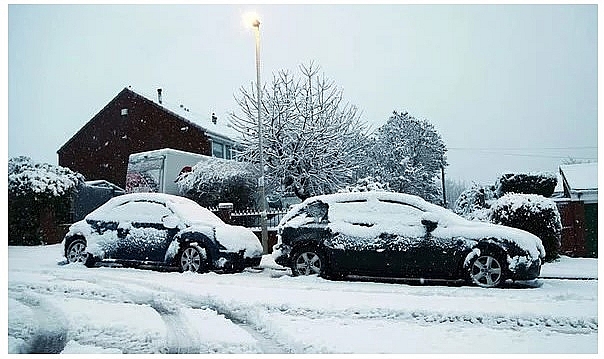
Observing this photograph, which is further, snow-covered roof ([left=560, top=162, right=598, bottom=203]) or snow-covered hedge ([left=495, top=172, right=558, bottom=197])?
snow-covered roof ([left=560, top=162, right=598, bottom=203])

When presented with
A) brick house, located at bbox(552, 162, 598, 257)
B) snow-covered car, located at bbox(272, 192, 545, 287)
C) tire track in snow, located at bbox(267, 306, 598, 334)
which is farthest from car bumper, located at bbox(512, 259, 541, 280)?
brick house, located at bbox(552, 162, 598, 257)

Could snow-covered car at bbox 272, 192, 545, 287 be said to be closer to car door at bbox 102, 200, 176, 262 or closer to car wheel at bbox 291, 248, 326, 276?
car wheel at bbox 291, 248, 326, 276

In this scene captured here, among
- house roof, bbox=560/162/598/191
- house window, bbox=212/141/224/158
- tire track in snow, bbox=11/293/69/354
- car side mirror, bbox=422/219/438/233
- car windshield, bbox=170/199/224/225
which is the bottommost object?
tire track in snow, bbox=11/293/69/354

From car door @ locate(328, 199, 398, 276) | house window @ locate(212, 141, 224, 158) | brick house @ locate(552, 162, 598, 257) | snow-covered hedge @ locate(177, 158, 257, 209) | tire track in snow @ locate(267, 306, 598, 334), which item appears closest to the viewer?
tire track in snow @ locate(267, 306, 598, 334)

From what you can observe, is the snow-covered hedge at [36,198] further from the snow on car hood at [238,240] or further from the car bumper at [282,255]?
the car bumper at [282,255]

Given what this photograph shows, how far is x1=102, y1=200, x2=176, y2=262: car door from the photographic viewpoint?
916 cm

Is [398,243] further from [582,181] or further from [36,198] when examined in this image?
[582,181]

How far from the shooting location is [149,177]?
615 inches

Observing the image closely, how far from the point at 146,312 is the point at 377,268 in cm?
360

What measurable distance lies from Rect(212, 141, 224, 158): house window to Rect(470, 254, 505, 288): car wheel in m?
20.2

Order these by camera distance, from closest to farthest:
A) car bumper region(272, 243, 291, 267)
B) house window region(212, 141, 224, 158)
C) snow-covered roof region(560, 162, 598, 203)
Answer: car bumper region(272, 243, 291, 267)
snow-covered roof region(560, 162, 598, 203)
house window region(212, 141, 224, 158)

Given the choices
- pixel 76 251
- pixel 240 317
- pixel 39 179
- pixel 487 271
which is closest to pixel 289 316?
pixel 240 317

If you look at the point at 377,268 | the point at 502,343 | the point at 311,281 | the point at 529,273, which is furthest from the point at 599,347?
the point at 311,281
